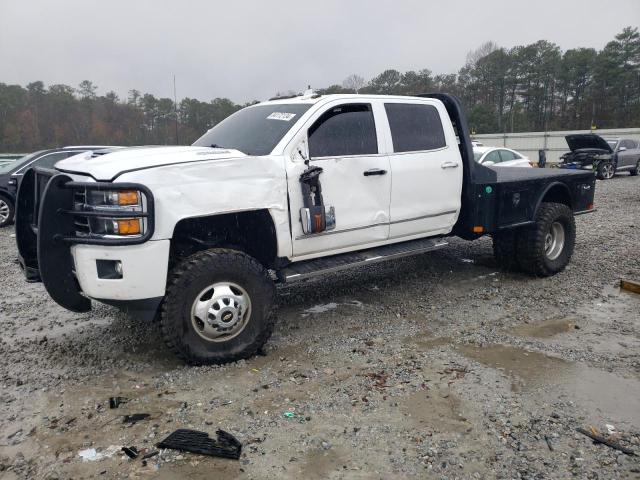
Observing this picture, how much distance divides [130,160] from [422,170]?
9.24 feet

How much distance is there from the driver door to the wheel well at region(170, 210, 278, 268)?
22cm

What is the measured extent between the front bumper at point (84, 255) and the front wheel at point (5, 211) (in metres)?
9.19

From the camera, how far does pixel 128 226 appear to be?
355 centimetres

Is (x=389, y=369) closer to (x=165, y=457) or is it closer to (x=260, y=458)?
(x=260, y=458)

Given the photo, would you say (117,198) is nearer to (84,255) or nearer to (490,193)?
(84,255)

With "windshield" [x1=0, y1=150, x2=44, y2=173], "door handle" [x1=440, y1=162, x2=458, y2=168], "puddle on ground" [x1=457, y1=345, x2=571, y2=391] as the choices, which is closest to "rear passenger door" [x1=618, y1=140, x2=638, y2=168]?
"door handle" [x1=440, y1=162, x2=458, y2=168]

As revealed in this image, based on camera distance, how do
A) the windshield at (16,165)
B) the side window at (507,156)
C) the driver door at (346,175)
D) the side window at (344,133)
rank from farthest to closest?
1. the side window at (507,156)
2. the windshield at (16,165)
3. the side window at (344,133)
4. the driver door at (346,175)

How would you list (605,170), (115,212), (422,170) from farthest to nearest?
1. (605,170)
2. (422,170)
3. (115,212)

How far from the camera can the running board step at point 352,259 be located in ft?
14.6

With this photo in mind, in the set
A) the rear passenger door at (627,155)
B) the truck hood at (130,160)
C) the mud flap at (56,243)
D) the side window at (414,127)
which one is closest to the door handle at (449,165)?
the side window at (414,127)

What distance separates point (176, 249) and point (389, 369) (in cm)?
192

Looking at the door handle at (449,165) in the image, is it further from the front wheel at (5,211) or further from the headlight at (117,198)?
the front wheel at (5,211)

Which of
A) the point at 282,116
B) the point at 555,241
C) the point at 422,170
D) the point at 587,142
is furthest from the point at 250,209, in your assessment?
the point at 587,142

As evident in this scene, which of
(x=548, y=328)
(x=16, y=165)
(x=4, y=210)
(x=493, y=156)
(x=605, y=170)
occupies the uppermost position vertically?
(x=16, y=165)
